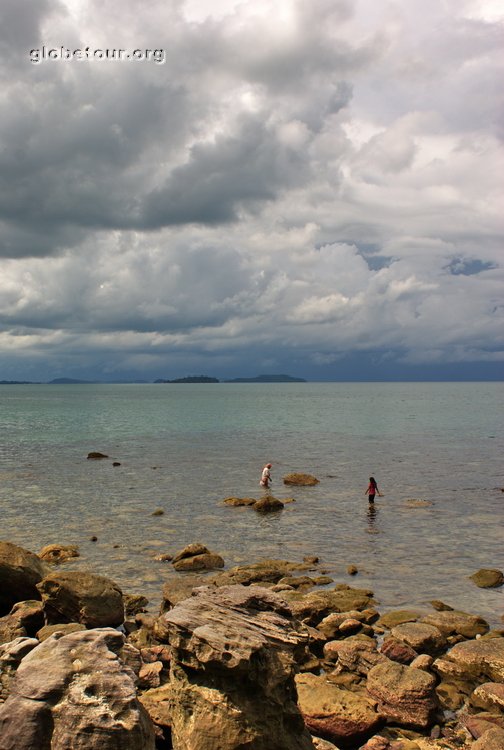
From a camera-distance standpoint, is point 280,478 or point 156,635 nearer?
point 156,635

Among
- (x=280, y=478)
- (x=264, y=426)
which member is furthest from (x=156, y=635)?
(x=264, y=426)

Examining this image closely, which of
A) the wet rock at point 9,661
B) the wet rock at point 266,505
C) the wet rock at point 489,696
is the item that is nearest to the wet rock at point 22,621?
the wet rock at point 9,661

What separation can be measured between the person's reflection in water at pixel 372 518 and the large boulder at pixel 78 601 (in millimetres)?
19254

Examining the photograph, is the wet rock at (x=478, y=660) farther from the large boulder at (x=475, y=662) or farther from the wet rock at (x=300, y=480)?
the wet rock at (x=300, y=480)

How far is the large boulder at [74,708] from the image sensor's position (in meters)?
8.15

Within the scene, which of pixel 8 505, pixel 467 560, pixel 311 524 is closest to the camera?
pixel 467 560

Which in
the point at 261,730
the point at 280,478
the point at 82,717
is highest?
the point at 82,717

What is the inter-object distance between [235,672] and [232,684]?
38 centimetres

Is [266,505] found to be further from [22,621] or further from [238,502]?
[22,621]

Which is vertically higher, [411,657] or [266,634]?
[266,634]

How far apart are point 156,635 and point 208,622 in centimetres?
816

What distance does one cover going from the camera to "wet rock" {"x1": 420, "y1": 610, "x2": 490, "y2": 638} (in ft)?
60.4

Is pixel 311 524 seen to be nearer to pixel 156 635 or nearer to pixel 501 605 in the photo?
pixel 501 605

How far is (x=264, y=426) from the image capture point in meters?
114
